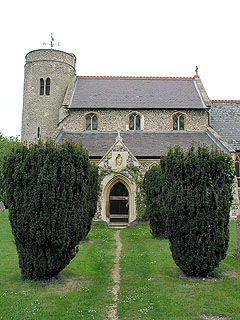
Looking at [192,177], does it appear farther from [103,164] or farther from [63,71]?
[63,71]

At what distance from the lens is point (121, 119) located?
2628cm

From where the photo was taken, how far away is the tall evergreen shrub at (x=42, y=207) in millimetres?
8266

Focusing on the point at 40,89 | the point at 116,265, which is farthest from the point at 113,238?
the point at 40,89

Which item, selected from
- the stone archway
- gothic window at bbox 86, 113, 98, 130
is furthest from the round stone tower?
the stone archway

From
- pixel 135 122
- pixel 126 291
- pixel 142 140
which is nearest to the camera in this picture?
pixel 126 291

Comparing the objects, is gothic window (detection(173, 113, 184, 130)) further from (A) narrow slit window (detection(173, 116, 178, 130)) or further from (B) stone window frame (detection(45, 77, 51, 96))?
(B) stone window frame (detection(45, 77, 51, 96))

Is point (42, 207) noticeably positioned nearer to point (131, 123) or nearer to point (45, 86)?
point (131, 123)

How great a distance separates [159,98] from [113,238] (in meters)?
15.1

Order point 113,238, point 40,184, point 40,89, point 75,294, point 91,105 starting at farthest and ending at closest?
point 40,89 < point 91,105 < point 113,238 < point 40,184 < point 75,294

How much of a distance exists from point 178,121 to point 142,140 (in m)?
4.09

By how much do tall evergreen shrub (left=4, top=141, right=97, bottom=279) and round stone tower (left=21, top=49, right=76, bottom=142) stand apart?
19.9 meters

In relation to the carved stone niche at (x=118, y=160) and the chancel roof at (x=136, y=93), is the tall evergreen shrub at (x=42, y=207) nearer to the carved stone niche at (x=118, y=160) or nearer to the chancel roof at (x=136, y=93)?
the carved stone niche at (x=118, y=160)

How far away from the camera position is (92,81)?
29969mm

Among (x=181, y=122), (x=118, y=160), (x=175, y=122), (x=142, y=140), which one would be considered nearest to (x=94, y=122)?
(x=142, y=140)
